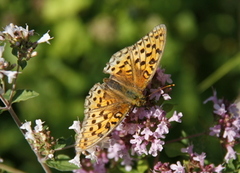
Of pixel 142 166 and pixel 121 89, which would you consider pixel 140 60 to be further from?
pixel 142 166

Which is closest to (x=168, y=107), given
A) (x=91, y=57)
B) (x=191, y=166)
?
(x=191, y=166)

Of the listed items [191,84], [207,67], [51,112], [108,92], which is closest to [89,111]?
[108,92]

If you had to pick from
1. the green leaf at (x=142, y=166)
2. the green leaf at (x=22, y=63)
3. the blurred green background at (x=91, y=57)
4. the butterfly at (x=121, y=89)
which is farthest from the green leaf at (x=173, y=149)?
the blurred green background at (x=91, y=57)

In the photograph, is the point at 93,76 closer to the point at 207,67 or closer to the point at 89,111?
the point at 207,67

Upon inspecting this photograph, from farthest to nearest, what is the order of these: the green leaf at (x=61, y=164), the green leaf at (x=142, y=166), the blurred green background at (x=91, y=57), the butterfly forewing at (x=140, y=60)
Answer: the blurred green background at (x=91, y=57) < the green leaf at (x=142, y=166) < the butterfly forewing at (x=140, y=60) < the green leaf at (x=61, y=164)

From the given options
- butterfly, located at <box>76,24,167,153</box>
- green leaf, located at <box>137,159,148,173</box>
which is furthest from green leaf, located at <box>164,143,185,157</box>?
butterfly, located at <box>76,24,167,153</box>

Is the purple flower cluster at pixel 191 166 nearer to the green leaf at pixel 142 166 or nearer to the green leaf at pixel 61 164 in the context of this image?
the green leaf at pixel 142 166

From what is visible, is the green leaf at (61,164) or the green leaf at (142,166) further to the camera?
the green leaf at (142,166)
